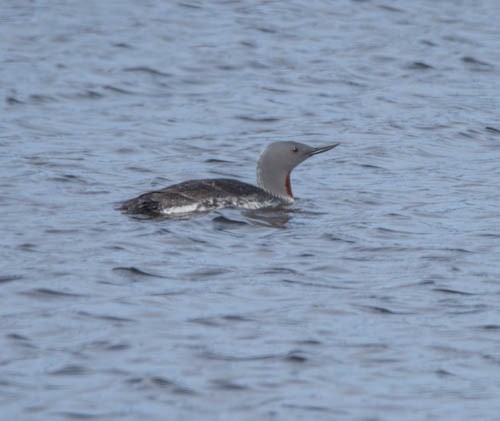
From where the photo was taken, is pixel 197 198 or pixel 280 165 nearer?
pixel 197 198

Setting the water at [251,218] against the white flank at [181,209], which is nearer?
the water at [251,218]

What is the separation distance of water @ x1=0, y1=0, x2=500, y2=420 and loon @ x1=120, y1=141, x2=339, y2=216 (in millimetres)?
167

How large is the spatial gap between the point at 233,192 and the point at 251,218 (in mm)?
252

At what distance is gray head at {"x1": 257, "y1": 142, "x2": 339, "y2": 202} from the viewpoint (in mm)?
11781

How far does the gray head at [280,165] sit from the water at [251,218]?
25cm

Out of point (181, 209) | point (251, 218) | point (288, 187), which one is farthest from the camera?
point (288, 187)

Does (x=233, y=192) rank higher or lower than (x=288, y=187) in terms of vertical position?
higher

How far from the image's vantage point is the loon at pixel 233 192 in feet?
35.0

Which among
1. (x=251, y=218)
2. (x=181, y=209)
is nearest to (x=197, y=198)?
(x=181, y=209)

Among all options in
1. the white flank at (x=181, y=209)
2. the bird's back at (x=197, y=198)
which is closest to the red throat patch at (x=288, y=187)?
the bird's back at (x=197, y=198)

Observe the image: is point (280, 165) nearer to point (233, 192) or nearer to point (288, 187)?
point (288, 187)

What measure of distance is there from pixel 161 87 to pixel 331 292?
825cm

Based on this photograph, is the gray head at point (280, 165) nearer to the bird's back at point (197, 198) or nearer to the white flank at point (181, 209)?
the bird's back at point (197, 198)

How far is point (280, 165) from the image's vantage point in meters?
11.9
